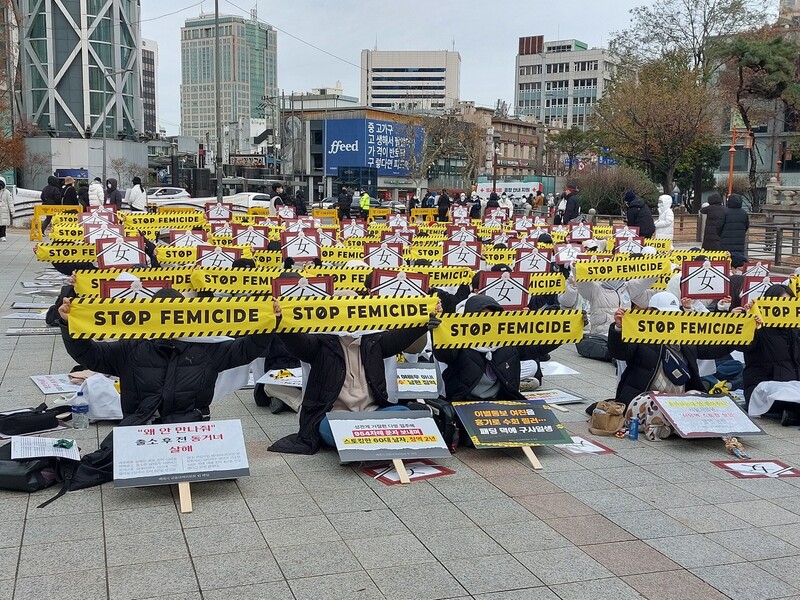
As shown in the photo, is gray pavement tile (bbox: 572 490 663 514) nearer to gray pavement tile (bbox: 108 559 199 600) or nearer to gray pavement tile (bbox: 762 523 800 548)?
gray pavement tile (bbox: 762 523 800 548)

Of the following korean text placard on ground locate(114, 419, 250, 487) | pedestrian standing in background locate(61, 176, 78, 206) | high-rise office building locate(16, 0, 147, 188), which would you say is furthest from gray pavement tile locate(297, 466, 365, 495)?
high-rise office building locate(16, 0, 147, 188)

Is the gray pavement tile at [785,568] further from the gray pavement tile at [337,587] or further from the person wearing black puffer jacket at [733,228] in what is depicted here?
the person wearing black puffer jacket at [733,228]

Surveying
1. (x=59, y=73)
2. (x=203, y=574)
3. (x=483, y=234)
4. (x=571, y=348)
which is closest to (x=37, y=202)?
(x=483, y=234)

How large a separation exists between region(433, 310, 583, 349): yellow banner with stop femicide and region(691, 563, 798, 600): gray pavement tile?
9.85 ft

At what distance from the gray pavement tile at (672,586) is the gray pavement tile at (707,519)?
0.80m

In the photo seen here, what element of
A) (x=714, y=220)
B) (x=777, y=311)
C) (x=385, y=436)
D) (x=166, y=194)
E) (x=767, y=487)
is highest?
(x=166, y=194)

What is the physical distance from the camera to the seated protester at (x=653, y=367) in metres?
7.84

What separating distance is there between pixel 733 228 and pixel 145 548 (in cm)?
1443

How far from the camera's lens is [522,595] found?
463 centimetres

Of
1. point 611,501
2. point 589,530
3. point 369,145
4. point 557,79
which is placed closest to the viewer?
point 589,530

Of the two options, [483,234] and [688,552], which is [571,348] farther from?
[483,234]

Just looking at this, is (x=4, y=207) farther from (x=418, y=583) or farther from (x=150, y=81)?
(x=150, y=81)

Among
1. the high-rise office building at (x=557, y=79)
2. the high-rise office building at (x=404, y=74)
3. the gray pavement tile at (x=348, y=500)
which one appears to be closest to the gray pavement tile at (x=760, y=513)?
the gray pavement tile at (x=348, y=500)

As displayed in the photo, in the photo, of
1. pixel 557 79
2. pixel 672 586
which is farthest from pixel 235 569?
pixel 557 79
